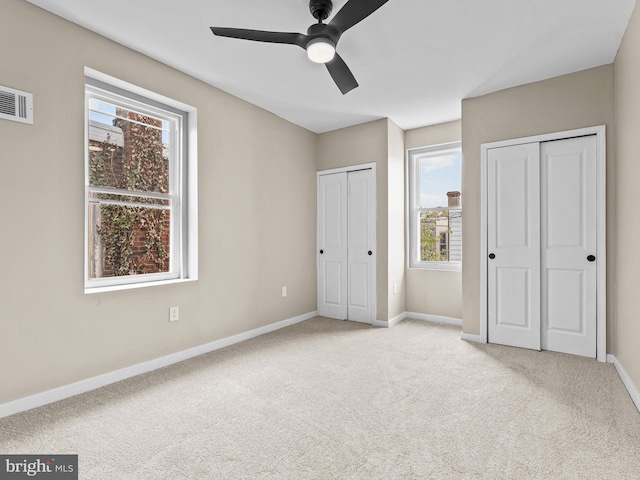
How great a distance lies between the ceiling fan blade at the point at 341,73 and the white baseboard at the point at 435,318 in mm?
3056

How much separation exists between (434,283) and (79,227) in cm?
380

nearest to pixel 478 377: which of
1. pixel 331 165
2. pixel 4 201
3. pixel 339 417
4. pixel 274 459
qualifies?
pixel 339 417

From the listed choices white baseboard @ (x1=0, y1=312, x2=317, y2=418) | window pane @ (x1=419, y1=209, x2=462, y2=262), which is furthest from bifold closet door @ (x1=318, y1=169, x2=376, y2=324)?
white baseboard @ (x1=0, y1=312, x2=317, y2=418)

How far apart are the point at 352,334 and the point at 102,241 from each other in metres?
2.62

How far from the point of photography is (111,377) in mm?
2566

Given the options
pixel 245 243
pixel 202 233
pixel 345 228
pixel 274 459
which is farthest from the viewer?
pixel 345 228

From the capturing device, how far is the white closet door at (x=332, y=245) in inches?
182

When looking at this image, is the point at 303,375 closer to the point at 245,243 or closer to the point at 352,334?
the point at 352,334

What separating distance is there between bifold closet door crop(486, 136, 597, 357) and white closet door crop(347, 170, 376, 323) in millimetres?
1384

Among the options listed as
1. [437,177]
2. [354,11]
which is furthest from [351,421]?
[437,177]

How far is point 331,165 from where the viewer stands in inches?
186

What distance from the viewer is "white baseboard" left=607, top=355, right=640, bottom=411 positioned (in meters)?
2.20

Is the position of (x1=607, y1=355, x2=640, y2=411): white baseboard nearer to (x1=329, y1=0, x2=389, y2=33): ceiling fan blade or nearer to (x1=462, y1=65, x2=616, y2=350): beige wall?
(x1=462, y1=65, x2=616, y2=350): beige wall

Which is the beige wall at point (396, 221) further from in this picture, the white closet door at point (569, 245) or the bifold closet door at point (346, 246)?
the white closet door at point (569, 245)
